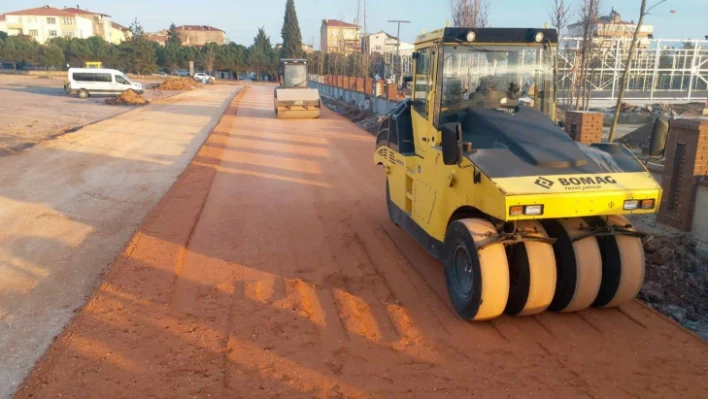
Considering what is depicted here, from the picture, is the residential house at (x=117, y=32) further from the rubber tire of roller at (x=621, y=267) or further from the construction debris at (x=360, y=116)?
the rubber tire of roller at (x=621, y=267)

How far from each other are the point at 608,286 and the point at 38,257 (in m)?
7.15

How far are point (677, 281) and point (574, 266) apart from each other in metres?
2.12

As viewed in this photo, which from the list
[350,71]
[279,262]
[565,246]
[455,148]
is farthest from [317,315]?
[350,71]

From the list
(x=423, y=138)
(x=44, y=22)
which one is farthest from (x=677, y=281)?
(x=44, y=22)

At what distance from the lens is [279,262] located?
7285mm

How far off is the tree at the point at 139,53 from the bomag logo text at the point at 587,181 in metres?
79.7

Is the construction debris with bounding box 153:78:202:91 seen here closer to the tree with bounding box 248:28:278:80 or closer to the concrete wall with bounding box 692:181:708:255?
the tree with bounding box 248:28:278:80

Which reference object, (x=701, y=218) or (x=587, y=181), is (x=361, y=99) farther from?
(x=587, y=181)

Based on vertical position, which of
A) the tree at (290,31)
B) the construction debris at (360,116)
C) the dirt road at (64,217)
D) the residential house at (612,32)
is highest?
the tree at (290,31)

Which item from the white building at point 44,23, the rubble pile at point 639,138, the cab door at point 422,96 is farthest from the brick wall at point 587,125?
the white building at point 44,23

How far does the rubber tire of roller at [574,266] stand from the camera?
5.24 meters

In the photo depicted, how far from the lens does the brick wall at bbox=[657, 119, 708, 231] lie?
25.5 feet

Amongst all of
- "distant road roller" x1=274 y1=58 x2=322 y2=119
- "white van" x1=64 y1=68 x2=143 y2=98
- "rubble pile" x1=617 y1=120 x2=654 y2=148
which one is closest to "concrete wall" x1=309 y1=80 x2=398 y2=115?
"distant road roller" x1=274 y1=58 x2=322 y2=119

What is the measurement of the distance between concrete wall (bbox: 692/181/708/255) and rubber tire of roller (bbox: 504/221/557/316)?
353 cm
